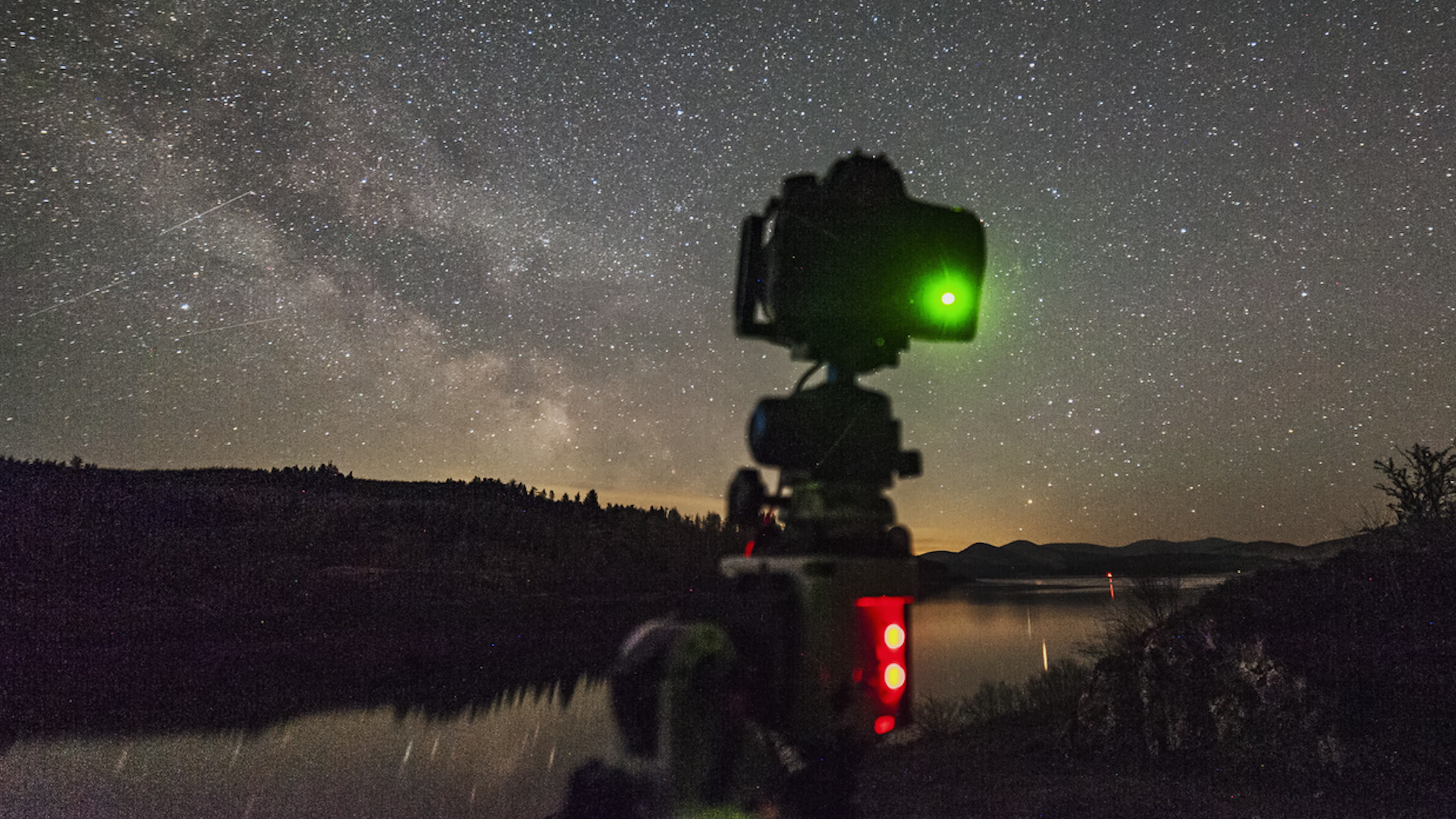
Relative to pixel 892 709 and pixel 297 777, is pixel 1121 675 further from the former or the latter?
pixel 297 777

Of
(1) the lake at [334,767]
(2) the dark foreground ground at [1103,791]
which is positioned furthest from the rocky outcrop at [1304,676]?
(1) the lake at [334,767]

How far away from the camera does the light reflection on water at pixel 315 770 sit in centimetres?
566

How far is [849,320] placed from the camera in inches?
101

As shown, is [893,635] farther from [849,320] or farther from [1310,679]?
[1310,679]

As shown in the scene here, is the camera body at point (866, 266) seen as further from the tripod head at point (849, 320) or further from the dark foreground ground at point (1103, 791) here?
the dark foreground ground at point (1103, 791)

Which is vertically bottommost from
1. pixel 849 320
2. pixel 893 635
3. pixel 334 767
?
pixel 334 767

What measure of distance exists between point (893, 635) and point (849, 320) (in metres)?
1.21

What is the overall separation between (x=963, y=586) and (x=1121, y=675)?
564cm

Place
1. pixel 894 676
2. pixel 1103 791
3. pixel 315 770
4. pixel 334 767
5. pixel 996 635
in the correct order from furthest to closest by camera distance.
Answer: pixel 996 635
pixel 334 767
pixel 315 770
pixel 1103 791
pixel 894 676

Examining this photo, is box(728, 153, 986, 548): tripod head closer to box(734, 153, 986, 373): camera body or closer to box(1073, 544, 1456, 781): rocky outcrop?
box(734, 153, 986, 373): camera body

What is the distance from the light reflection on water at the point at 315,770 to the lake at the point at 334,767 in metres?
0.02

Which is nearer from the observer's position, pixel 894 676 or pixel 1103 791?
pixel 894 676

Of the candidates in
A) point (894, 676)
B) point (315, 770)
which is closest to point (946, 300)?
point (894, 676)

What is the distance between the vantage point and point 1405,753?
4453 millimetres
